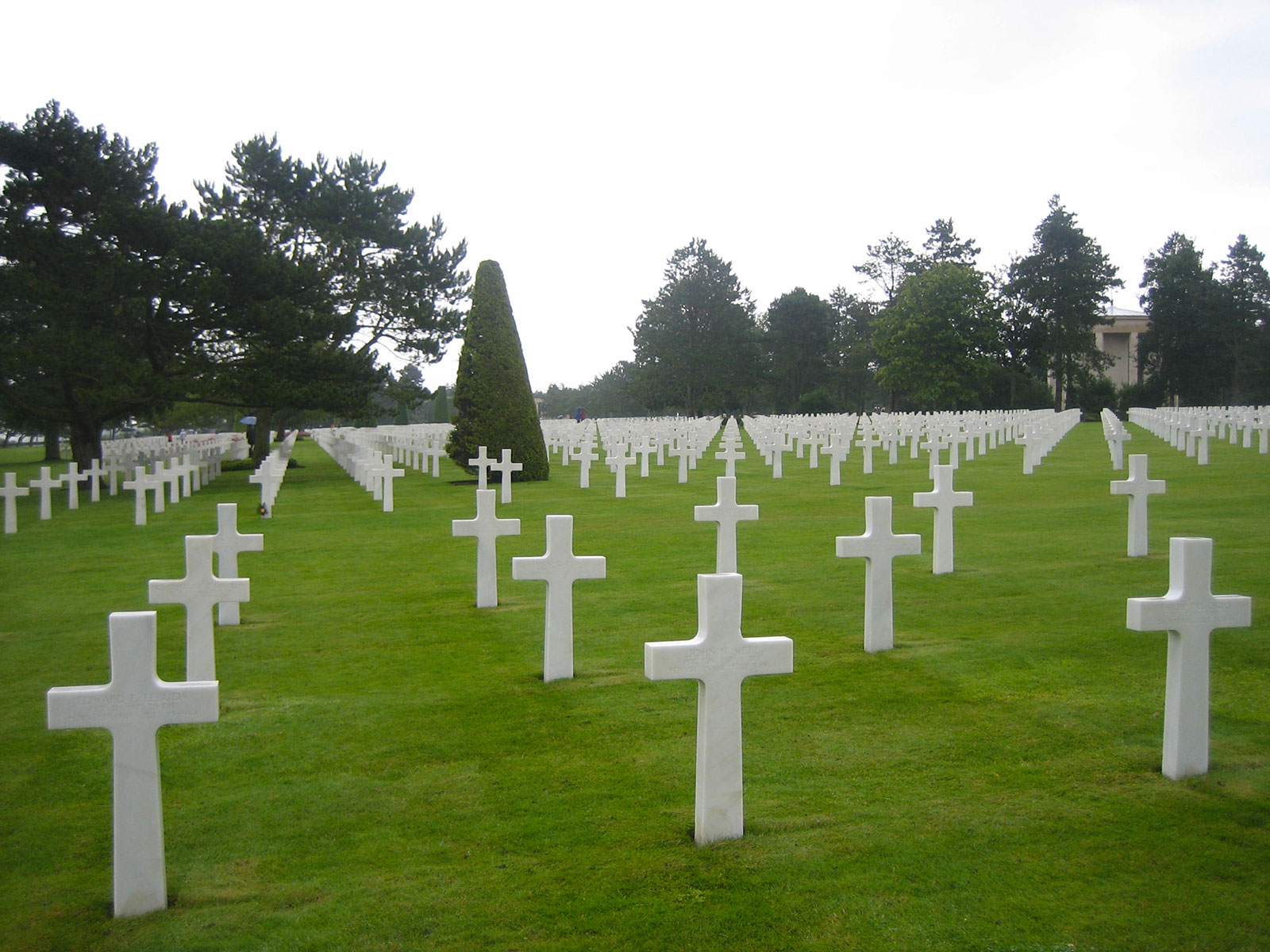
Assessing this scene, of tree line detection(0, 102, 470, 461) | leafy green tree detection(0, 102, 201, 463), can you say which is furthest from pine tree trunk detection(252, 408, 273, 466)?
leafy green tree detection(0, 102, 201, 463)

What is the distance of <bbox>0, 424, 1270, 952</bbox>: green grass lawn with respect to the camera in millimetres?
3515

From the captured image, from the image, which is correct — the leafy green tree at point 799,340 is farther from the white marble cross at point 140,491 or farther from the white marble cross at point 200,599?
the white marble cross at point 200,599

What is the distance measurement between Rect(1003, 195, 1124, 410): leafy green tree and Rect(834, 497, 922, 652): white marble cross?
Result: 63282 millimetres

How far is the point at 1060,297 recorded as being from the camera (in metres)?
65.6

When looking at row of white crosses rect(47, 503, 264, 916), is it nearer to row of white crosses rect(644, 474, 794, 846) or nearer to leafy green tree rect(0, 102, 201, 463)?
row of white crosses rect(644, 474, 794, 846)

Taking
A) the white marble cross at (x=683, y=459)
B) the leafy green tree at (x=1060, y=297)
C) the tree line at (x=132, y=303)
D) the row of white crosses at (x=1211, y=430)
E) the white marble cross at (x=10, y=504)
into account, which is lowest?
the white marble cross at (x=10, y=504)

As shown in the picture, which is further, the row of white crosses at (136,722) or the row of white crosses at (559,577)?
the row of white crosses at (559,577)

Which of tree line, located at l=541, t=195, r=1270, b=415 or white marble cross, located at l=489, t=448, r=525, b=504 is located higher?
tree line, located at l=541, t=195, r=1270, b=415

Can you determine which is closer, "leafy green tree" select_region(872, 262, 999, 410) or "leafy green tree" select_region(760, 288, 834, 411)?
"leafy green tree" select_region(872, 262, 999, 410)

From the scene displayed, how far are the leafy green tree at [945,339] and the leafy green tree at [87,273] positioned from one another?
145 feet

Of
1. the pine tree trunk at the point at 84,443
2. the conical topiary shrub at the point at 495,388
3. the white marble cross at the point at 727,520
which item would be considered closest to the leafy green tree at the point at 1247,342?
the conical topiary shrub at the point at 495,388

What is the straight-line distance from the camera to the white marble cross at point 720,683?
4008mm

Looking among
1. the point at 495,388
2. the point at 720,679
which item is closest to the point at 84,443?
the point at 495,388

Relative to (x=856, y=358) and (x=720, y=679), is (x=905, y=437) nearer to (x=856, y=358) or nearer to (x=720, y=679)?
(x=720, y=679)
